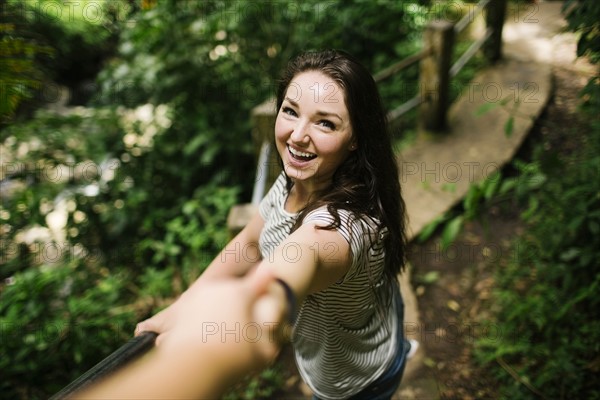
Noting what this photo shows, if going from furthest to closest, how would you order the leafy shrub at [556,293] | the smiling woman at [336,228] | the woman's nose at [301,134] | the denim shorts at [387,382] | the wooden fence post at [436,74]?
Result: the wooden fence post at [436,74], the leafy shrub at [556,293], the denim shorts at [387,382], the woman's nose at [301,134], the smiling woman at [336,228]

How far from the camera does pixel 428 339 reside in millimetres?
2820

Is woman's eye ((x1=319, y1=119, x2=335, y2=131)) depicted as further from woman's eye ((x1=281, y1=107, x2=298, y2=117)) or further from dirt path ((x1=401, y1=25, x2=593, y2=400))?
dirt path ((x1=401, y1=25, x2=593, y2=400))

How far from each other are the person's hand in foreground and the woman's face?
1.78 feet

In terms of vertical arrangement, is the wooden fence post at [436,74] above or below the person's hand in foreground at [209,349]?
below

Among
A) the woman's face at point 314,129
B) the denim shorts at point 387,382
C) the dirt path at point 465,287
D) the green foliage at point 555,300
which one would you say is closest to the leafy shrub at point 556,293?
the green foliage at point 555,300

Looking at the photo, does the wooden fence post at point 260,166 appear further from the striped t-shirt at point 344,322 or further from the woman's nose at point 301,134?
the woman's nose at point 301,134

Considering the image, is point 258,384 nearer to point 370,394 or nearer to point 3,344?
point 370,394

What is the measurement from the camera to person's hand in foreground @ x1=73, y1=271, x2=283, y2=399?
56 cm

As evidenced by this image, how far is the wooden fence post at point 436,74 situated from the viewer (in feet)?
13.4

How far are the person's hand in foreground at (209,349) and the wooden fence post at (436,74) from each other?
158 inches

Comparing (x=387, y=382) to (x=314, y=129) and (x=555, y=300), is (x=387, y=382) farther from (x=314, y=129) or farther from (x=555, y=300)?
(x=555, y=300)

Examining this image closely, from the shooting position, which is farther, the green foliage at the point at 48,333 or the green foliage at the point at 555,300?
the green foliage at the point at 48,333

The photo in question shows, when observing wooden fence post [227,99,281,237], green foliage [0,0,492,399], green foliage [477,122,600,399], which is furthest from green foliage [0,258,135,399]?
green foliage [477,122,600,399]

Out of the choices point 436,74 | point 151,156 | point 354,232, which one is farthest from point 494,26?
point 354,232
